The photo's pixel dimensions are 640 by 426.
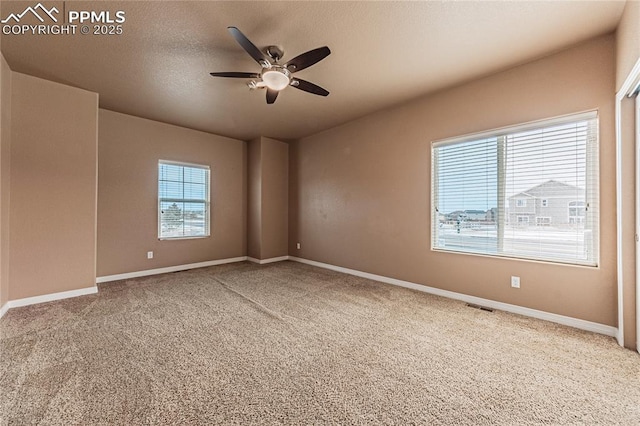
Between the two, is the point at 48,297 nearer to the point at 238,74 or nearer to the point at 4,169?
the point at 4,169

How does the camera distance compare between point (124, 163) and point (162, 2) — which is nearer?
point (162, 2)

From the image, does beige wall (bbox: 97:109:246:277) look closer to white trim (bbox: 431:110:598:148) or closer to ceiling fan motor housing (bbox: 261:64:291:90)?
ceiling fan motor housing (bbox: 261:64:291:90)

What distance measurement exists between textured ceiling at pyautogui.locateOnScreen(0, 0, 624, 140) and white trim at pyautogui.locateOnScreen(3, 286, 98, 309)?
2653 mm

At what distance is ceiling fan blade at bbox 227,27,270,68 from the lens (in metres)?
1.92

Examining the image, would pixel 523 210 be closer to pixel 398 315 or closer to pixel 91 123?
pixel 398 315

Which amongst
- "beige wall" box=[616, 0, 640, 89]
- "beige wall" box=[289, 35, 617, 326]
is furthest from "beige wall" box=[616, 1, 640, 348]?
"beige wall" box=[289, 35, 617, 326]

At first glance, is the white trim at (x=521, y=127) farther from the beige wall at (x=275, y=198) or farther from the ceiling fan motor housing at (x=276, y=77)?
the beige wall at (x=275, y=198)

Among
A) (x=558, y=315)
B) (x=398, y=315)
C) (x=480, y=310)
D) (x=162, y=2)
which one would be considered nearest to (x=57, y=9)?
(x=162, y=2)

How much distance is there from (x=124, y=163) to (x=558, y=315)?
6176 mm

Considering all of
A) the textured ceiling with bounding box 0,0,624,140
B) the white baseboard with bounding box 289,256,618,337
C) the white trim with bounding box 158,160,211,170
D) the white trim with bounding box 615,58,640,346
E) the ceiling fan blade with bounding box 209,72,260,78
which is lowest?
the white baseboard with bounding box 289,256,618,337

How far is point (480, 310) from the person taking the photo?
2.98 m

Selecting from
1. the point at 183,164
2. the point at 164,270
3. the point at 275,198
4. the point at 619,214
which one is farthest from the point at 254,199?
the point at 619,214

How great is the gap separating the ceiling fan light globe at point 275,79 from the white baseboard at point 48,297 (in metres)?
3.56

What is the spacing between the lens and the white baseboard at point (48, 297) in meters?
3.04
